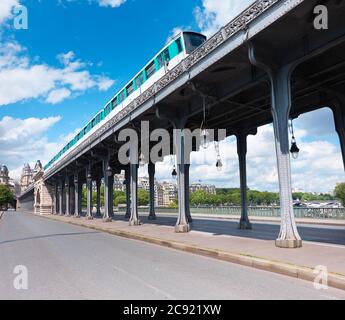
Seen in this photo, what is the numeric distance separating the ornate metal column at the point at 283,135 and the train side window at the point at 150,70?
1072 cm

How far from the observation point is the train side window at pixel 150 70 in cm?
2227

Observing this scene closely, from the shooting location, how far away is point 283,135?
40.9 feet

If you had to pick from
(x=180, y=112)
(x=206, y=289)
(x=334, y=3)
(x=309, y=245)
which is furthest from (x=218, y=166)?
(x=206, y=289)

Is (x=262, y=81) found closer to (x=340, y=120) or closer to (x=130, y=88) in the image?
(x=340, y=120)

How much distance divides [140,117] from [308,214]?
15478mm

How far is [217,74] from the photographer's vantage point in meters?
15.6

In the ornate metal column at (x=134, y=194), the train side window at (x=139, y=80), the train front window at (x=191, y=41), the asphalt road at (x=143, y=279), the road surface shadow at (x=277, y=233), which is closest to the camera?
the asphalt road at (x=143, y=279)

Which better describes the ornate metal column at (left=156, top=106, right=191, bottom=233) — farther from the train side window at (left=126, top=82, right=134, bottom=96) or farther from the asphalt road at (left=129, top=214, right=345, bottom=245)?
the train side window at (left=126, top=82, right=134, bottom=96)

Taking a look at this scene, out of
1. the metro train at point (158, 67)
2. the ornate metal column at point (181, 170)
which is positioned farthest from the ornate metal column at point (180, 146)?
the metro train at point (158, 67)

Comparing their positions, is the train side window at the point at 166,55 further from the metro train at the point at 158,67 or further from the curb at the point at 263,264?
the curb at the point at 263,264

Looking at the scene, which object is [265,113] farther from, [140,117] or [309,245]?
[309,245]

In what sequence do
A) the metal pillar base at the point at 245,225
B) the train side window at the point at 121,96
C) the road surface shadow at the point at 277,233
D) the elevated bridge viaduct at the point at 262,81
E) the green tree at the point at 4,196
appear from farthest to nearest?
the green tree at the point at 4,196
the train side window at the point at 121,96
the metal pillar base at the point at 245,225
the road surface shadow at the point at 277,233
the elevated bridge viaduct at the point at 262,81

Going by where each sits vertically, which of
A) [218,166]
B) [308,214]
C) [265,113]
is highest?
[265,113]
